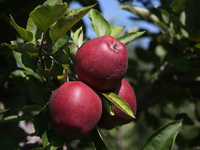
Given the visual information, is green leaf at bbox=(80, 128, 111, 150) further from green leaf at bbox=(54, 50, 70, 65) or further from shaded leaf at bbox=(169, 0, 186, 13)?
shaded leaf at bbox=(169, 0, 186, 13)

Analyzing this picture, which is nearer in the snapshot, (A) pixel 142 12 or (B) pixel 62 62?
(B) pixel 62 62

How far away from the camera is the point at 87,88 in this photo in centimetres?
65

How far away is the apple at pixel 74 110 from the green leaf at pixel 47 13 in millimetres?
189

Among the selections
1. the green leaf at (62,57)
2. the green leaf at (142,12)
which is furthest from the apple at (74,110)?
the green leaf at (142,12)

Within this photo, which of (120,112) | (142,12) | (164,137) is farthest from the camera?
(142,12)

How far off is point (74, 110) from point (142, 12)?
828mm

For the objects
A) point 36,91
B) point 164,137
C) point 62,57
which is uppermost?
point 62,57

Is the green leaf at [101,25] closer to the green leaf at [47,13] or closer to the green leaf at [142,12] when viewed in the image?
the green leaf at [47,13]

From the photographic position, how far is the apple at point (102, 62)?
0.64 m

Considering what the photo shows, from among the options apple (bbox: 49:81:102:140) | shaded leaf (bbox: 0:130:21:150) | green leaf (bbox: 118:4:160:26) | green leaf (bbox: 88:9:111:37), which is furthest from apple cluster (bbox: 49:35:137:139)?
green leaf (bbox: 118:4:160:26)

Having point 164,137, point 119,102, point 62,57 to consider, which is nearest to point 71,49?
point 62,57

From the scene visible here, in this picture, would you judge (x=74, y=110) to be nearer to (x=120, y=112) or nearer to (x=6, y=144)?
(x=120, y=112)

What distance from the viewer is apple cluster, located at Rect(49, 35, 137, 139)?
0.61m

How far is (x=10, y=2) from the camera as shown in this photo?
104 cm
